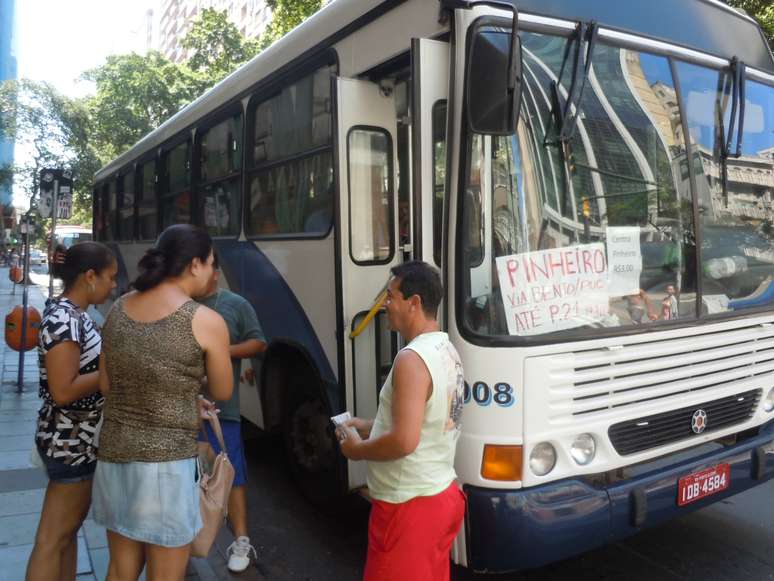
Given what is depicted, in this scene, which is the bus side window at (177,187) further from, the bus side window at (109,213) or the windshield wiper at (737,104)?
the windshield wiper at (737,104)

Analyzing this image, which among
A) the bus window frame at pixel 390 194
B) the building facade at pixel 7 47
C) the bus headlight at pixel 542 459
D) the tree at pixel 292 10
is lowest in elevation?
the bus headlight at pixel 542 459

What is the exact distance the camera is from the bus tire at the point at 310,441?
418cm

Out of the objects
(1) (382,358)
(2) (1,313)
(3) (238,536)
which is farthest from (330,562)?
(2) (1,313)

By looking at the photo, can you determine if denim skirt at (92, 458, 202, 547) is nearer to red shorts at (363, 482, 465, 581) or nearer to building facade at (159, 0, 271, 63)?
red shorts at (363, 482, 465, 581)

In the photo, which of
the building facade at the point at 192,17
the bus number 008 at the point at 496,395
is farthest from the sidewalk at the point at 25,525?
the building facade at the point at 192,17

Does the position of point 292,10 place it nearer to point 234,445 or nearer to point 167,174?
point 167,174

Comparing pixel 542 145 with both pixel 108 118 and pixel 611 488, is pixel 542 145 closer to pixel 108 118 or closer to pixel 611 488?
pixel 611 488

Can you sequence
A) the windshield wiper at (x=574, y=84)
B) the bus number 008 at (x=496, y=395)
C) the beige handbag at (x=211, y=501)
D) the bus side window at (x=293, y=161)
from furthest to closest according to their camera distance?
1. the bus side window at (x=293, y=161)
2. the windshield wiper at (x=574, y=84)
3. the bus number 008 at (x=496, y=395)
4. the beige handbag at (x=211, y=501)

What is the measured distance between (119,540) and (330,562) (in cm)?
187

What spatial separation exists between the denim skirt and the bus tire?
5.76 ft

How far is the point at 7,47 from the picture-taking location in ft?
192

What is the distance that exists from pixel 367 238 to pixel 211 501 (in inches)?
63.9

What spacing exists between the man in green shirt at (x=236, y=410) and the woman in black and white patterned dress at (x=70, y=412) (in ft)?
2.99

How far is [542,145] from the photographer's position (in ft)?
9.96
